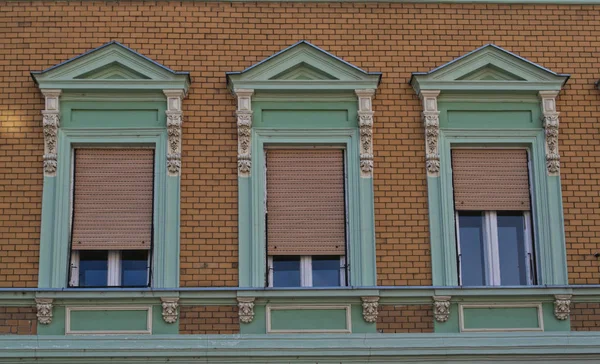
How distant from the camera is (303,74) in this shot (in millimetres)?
15305

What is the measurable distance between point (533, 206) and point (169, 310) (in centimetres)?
512

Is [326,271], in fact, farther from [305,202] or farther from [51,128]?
[51,128]

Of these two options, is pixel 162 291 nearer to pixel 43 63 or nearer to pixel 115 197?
pixel 115 197

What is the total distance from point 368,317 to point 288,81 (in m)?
3.41

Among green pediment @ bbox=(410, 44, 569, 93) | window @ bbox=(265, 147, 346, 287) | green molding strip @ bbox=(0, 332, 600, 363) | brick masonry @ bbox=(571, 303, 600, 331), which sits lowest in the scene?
green molding strip @ bbox=(0, 332, 600, 363)

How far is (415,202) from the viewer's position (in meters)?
14.9

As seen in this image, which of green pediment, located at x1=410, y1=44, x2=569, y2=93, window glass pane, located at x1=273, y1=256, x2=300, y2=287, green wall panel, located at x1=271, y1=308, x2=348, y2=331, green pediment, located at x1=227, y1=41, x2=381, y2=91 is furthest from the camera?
green pediment, located at x1=410, y1=44, x2=569, y2=93

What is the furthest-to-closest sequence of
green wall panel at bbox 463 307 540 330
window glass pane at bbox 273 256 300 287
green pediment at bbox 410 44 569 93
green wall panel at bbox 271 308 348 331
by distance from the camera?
green pediment at bbox 410 44 569 93 < window glass pane at bbox 273 256 300 287 < green wall panel at bbox 463 307 540 330 < green wall panel at bbox 271 308 348 331

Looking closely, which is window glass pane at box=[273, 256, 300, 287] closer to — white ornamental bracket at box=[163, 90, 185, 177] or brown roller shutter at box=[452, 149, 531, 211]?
white ornamental bracket at box=[163, 90, 185, 177]

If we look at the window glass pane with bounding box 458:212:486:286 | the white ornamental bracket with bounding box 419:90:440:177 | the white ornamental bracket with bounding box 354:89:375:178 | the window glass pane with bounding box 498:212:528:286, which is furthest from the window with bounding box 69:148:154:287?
the window glass pane with bounding box 498:212:528:286

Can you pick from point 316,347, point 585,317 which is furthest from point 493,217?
point 316,347

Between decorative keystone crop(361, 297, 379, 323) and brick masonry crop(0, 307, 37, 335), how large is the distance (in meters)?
4.27

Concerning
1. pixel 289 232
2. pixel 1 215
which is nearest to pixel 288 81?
pixel 289 232

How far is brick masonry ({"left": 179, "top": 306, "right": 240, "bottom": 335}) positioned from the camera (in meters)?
14.2
